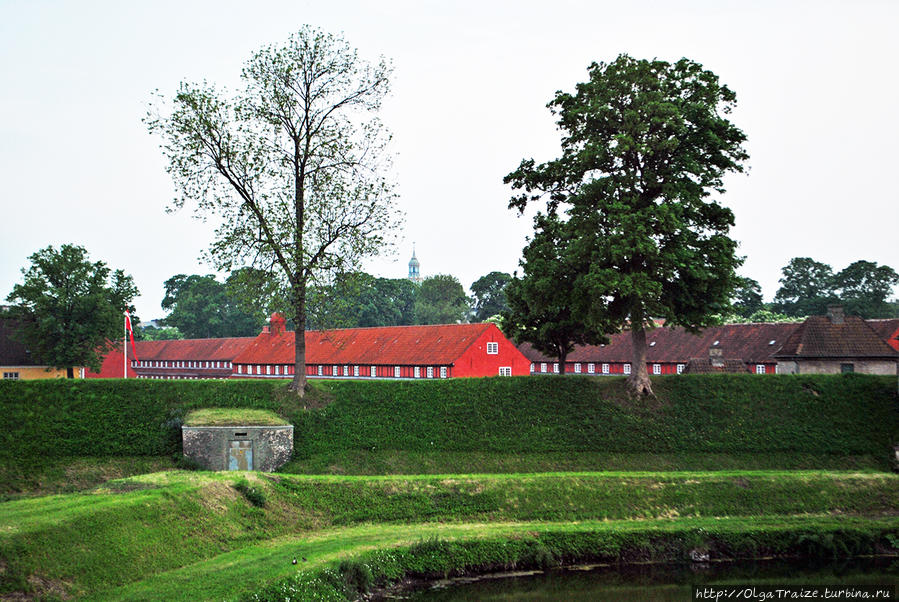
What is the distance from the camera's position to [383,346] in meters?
65.9

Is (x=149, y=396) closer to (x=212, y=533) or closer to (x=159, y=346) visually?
(x=212, y=533)

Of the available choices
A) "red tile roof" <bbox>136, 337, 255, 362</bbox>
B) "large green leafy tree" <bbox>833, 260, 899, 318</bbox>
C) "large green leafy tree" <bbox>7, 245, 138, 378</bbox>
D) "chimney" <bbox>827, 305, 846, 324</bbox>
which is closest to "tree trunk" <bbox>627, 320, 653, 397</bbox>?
"chimney" <bbox>827, 305, 846, 324</bbox>

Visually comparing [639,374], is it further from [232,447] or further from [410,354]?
[410,354]

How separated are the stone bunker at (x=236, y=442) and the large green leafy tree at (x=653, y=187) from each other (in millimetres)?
15222

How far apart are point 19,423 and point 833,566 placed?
106 ft

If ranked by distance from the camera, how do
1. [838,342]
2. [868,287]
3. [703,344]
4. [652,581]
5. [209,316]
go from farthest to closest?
[209,316], [868,287], [703,344], [838,342], [652,581]

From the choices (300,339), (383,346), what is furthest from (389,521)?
(383,346)

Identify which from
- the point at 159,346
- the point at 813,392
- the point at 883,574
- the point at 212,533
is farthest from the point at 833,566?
the point at 159,346

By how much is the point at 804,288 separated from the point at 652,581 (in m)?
95.0

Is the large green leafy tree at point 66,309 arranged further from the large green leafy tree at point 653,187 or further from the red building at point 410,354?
the large green leafy tree at point 653,187

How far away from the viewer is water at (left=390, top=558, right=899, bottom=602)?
21.6 metres

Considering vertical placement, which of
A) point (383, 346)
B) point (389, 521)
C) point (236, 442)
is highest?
point (383, 346)

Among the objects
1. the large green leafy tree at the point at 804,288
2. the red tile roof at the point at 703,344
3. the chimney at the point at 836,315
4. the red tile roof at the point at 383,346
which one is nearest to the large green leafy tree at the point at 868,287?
the large green leafy tree at the point at 804,288

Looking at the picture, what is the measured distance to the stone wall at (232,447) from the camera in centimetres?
3084
